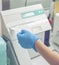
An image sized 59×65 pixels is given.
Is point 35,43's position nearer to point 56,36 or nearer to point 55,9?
point 56,36

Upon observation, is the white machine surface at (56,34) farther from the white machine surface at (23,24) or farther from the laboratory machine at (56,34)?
the white machine surface at (23,24)

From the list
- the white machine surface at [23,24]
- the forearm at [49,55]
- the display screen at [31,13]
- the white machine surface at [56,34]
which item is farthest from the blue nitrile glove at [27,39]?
the white machine surface at [56,34]

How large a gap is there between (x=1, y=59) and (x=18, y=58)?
5.5 inches

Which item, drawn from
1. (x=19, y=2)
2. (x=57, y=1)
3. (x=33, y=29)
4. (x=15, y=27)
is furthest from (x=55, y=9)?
(x=15, y=27)

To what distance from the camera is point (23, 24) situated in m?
1.26

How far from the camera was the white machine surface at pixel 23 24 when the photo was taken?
3.88 ft

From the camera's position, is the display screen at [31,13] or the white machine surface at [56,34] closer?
the display screen at [31,13]

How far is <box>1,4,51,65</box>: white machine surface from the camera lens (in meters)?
1.18

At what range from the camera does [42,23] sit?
1347mm

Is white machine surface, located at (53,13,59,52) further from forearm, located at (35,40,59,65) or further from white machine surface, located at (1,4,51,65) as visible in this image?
forearm, located at (35,40,59,65)

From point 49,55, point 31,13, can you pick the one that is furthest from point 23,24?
point 49,55

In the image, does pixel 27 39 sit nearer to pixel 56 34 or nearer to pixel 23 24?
pixel 23 24

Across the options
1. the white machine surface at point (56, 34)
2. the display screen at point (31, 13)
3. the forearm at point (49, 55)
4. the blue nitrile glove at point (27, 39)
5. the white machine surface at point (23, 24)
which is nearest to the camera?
the forearm at point (49, 55)

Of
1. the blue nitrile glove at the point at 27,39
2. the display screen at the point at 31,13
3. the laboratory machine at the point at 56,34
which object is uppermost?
the display screen at the point at 31,13
